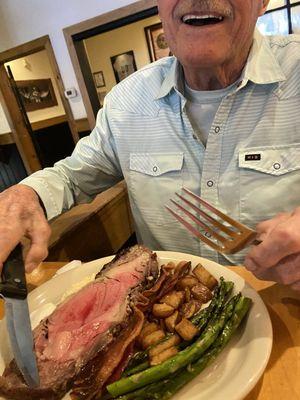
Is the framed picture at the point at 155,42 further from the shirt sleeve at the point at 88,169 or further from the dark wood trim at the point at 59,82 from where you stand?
the shirt sleeve at the point at 88,169

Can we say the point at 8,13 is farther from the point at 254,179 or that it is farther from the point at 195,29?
the point at 254,179

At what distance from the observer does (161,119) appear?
4.84 ft

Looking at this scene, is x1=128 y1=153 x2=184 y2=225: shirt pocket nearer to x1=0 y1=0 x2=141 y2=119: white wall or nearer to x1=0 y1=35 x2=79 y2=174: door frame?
x1=0 y1=0 x2=141 y2=119: white wall

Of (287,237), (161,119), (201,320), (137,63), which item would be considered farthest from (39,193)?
(137,63)

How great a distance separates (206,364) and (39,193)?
2.96 feet

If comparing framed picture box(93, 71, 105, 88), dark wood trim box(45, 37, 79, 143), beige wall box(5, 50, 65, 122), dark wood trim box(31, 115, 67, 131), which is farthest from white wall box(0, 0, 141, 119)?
framed picture box(93, 71, 105, 88)

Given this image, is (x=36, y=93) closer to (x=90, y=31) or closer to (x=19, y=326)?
(x=90, y=31)

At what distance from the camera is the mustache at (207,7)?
1.13 metres

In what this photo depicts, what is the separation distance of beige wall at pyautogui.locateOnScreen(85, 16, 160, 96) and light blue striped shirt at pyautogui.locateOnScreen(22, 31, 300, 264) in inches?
186

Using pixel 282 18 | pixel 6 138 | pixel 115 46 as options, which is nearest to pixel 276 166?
pixel 282 18

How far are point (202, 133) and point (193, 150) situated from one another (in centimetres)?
8

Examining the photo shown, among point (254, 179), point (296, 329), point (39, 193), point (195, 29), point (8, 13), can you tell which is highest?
point (8, 13)

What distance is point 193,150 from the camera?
1.39 m

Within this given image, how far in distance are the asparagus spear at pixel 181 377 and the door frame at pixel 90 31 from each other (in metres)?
3.51
